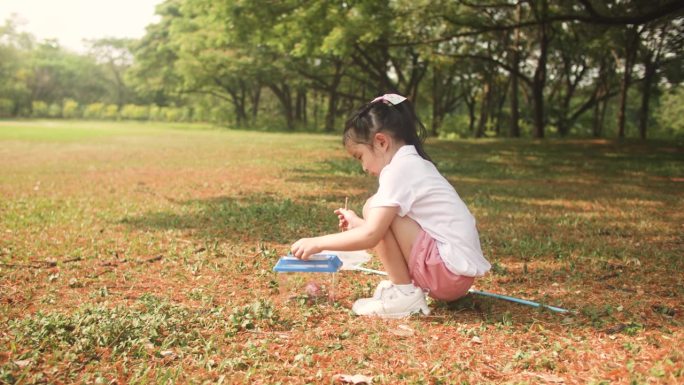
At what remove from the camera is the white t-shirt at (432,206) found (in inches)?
125

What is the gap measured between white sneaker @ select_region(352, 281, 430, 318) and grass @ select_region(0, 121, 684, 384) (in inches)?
2.9

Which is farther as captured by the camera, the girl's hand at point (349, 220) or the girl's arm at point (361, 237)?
the girl's hand at point (349, 220)

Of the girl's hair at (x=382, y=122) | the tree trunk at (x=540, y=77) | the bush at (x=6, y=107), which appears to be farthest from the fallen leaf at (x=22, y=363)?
the bush at (x=6, y=107)

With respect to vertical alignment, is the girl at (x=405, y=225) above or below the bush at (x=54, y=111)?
below

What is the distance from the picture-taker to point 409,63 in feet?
113

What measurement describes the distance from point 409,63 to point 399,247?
1272 inches

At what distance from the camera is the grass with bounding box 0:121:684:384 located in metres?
2.71

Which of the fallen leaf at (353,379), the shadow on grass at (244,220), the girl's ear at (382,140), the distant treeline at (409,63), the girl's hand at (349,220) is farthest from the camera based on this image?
the distant treeline at (409,63)

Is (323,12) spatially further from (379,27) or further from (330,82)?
(330,82)

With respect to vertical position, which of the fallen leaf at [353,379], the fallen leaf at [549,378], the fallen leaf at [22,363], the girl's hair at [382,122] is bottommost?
the fallen leaf at [22,363]

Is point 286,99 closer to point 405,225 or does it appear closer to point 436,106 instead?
point 436,106

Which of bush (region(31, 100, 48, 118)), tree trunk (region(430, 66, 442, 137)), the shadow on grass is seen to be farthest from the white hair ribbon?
bush (region(31, 100, 48, 118))

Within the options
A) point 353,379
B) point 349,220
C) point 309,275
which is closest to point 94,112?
point 309,275

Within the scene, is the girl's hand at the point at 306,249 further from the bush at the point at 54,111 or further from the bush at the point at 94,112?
the bush at the point at 54,111
